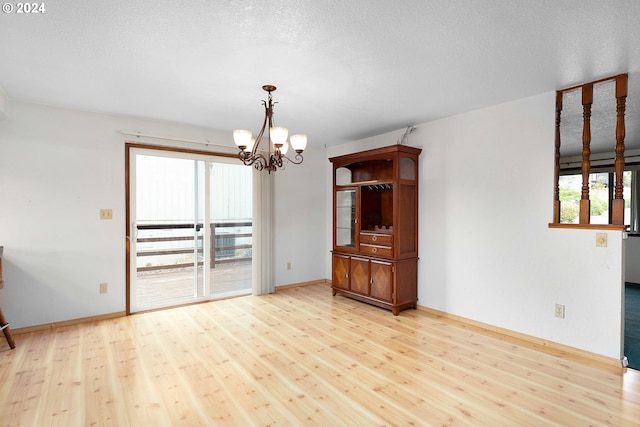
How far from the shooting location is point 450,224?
3.89 m

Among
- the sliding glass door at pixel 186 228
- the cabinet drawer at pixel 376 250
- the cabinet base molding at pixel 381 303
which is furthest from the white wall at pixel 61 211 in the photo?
the cabinet drawer at pixel 376 250

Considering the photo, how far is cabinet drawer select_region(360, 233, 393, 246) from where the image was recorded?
4082 millimetres

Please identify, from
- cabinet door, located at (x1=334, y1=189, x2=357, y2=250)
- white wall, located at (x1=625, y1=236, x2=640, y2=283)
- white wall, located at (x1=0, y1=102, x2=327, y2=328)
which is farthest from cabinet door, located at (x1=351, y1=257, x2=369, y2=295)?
white wall, located at (x1=625, y1=236, x2=640, y2=283)

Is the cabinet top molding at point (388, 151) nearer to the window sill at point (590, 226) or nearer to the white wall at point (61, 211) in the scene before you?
the window sill at point (590, 226)

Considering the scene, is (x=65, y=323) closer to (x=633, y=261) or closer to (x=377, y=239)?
(x=377, y=239)

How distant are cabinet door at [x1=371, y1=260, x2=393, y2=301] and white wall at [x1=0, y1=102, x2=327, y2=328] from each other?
3.09 metres

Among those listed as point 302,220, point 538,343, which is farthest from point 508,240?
point 302,220

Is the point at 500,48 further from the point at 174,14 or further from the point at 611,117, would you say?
the point at 611,117

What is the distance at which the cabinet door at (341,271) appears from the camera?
15.3 ft

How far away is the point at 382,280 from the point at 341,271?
31.2 inches

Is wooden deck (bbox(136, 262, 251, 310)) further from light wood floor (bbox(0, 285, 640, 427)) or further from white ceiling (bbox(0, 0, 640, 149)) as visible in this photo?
white ceiling (bbox(0, 0, 640, 149))

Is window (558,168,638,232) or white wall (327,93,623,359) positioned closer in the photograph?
white wall (327,93,623,359)

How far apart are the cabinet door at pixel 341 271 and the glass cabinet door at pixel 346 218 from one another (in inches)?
7.8

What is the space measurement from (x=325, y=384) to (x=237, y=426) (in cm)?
71
